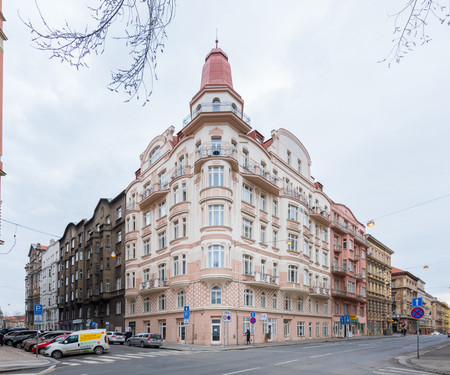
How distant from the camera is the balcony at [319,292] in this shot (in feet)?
155

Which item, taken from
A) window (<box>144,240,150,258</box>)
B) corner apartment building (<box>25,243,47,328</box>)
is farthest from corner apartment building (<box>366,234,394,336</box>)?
corner apartment building (<box>25,243,47,328</box>)

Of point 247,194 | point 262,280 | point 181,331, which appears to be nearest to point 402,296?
point 262,280

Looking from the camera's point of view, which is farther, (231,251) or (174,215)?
(174,215)

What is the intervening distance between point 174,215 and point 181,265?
4.67 m

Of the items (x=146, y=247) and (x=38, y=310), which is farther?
(x=146, y=247)

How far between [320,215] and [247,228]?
15257 mm

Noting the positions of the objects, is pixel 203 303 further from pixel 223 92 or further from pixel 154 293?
pixel 223 92

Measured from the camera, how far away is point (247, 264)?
3834 cm

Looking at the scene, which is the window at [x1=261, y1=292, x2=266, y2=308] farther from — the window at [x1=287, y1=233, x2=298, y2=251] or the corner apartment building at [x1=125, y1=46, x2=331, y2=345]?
the window at [x1=287, y1=233, x2=298, y2=251]

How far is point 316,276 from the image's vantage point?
167 feet

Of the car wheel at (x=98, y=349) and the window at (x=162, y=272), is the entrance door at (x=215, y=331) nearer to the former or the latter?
the window at (x=162, y=272)

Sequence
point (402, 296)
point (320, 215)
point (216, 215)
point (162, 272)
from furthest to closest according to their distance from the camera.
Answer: point (402, 296) → point (320, 215) → point (162, 272) → point (216, 215)

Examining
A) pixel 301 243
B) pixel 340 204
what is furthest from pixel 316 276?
pixel 340 204

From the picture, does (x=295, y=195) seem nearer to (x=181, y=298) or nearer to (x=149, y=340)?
(x=181, y=298)
